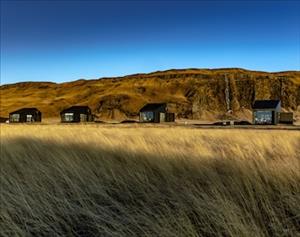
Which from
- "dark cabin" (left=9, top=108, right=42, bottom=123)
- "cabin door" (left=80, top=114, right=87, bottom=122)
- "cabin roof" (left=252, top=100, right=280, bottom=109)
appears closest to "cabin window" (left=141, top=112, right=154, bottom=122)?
"cabin door" (left=80, top=114, right=87, bottom=122)

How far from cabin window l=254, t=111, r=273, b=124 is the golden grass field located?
70.1 meters

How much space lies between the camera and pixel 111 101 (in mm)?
125812

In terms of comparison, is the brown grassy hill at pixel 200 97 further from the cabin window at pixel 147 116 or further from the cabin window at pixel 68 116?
the cabin window at pixel 147 116

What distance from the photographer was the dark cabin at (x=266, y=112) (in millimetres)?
75062

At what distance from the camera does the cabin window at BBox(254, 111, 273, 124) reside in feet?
247

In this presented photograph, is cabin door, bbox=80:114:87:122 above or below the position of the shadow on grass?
below

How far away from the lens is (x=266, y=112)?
75.8m

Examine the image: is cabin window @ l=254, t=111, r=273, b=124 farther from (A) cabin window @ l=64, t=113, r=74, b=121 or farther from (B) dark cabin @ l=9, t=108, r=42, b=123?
(B) dark cabin @ l=9, t=108, r=42, b=123

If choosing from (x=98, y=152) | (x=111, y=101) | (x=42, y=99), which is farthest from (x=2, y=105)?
(x=98, y=152)

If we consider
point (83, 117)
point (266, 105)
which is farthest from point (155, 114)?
point (266, 105)

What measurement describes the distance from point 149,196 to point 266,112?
2880 inches

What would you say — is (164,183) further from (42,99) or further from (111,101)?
(42,99)

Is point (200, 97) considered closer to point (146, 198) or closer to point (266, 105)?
point (266, 105)

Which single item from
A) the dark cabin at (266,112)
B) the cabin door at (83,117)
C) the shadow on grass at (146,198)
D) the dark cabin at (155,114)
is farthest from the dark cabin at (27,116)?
the shadow on grass at (146,198)
